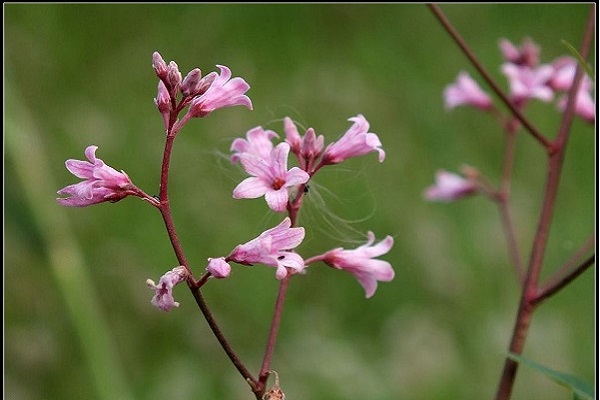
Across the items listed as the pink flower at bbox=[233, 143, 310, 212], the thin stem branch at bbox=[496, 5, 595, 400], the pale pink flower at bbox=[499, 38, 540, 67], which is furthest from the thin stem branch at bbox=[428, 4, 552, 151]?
the pink flower at bbox=[233, 143, 310, 212]

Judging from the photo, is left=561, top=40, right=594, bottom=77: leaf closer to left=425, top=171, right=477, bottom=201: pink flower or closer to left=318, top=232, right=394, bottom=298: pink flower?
left=318, top=232, right=394, bottom=298: pink flower

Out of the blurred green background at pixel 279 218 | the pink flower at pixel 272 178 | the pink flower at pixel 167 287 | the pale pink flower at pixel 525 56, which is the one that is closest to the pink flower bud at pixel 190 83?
the pink flower at pixel 272 178

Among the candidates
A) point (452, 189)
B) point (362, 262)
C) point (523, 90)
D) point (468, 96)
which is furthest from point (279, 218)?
A: point (362, 262)

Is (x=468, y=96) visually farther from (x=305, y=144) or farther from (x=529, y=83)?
(x=305, y=144)

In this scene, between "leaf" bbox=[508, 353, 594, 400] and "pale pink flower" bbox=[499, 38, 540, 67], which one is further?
"pale pink flower" bbox=[499, 38, 540, 67]

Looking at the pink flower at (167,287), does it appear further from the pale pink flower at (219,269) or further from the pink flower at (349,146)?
the pink flower at (349,146)
